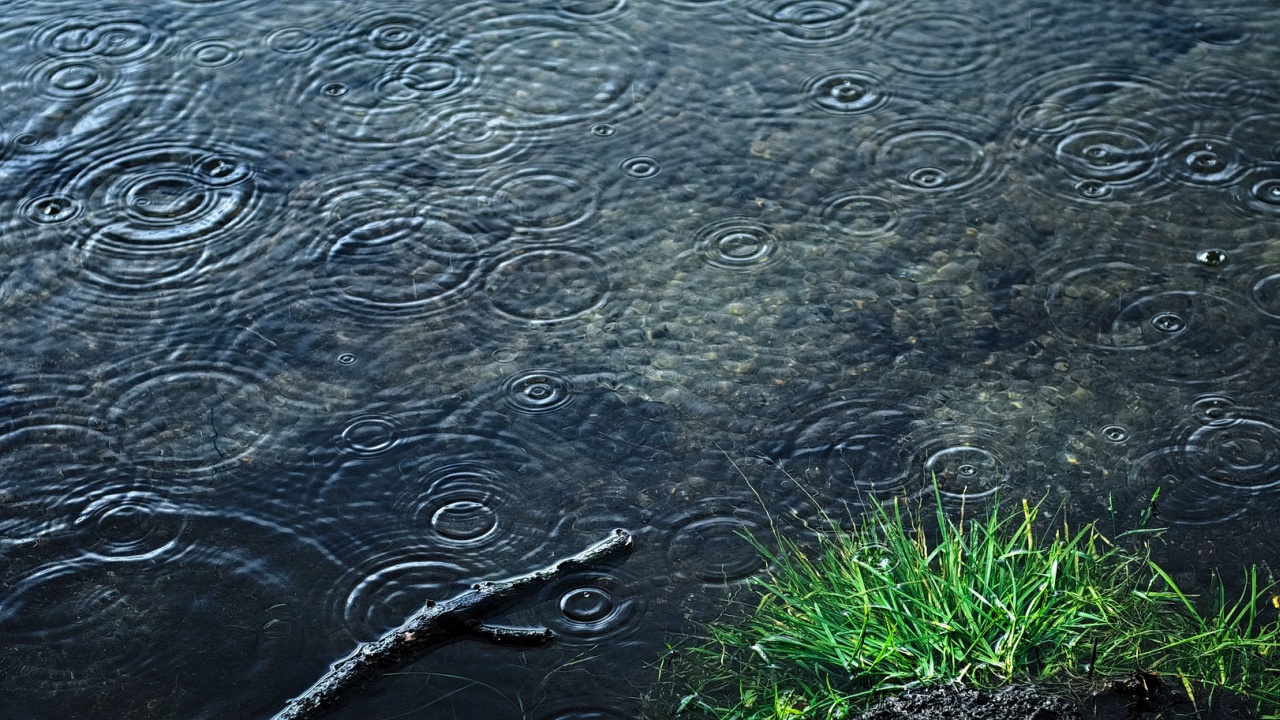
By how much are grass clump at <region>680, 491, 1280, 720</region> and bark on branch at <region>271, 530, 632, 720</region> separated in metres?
0.38

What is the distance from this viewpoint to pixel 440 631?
274cm

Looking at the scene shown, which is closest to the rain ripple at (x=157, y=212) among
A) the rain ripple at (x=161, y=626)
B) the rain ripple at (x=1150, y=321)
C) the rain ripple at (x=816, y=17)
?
the rain ripple at (x=161, y=626)

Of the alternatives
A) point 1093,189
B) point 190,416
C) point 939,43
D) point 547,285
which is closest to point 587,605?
point 547,285

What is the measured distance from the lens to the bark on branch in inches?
103

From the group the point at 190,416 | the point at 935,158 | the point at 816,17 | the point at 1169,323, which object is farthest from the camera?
the point at 816,17

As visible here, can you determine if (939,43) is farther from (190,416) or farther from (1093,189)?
(190,416)

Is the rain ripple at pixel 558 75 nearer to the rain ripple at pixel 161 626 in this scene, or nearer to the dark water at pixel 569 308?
the dark water at pixel 569 308

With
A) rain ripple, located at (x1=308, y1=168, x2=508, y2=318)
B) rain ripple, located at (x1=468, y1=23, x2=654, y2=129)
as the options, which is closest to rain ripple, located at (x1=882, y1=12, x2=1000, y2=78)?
rain ripple, located at (x1=468, y1=23, x2=654, y2=129)

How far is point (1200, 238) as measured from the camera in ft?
12.1

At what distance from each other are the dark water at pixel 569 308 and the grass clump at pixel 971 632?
169mm

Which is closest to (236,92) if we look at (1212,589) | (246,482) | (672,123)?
(672,123)

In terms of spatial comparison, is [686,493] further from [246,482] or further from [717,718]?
[246,482]

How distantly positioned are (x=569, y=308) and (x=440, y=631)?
3.63 ft

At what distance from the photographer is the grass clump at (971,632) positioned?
2467mm
